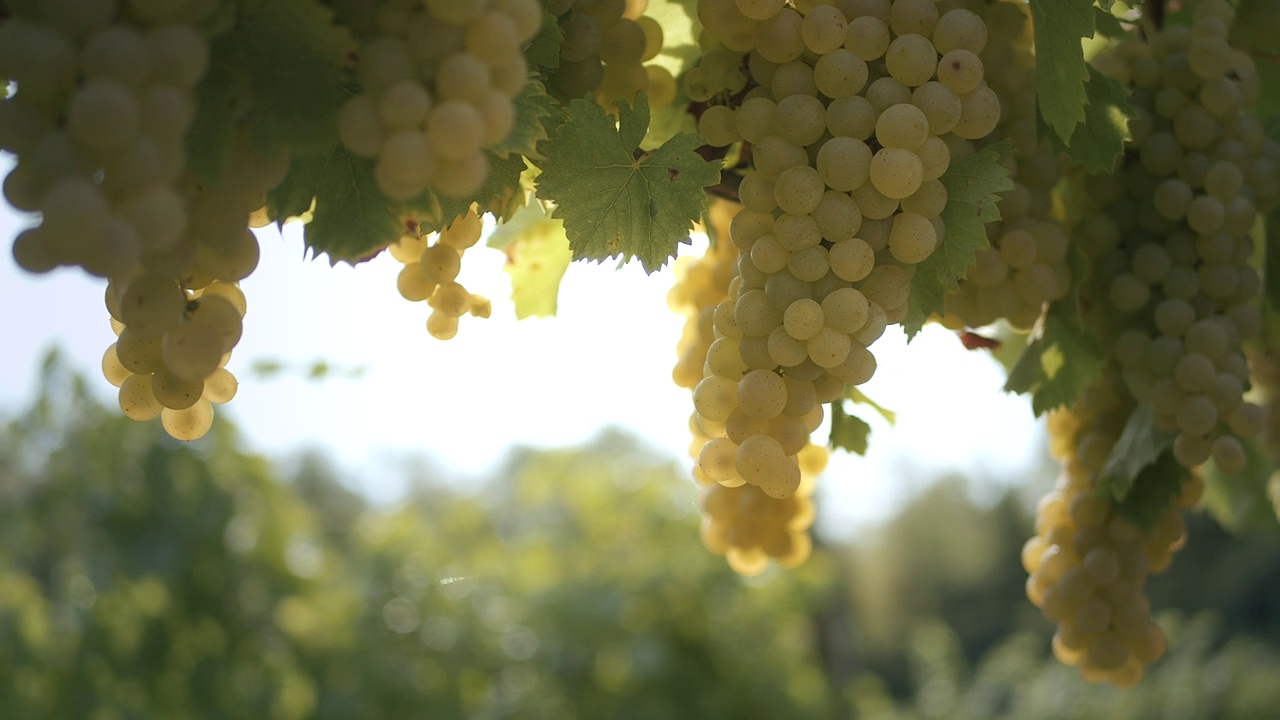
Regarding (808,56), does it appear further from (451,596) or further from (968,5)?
(451,596)

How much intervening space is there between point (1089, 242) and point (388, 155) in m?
0.48

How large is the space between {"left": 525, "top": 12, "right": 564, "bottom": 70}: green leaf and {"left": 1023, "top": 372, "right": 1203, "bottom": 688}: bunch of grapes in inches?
17.4

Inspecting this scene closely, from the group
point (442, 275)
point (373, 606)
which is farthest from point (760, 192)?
point (373, 606)

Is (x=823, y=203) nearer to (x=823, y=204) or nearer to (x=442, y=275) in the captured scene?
(x=823, y=204)

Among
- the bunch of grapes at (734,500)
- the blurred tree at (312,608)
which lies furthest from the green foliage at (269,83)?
the blurred tree at (312,608)

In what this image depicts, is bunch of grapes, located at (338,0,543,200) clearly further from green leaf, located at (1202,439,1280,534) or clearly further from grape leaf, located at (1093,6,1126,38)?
green leaf, located at (1202,439,1280,534)

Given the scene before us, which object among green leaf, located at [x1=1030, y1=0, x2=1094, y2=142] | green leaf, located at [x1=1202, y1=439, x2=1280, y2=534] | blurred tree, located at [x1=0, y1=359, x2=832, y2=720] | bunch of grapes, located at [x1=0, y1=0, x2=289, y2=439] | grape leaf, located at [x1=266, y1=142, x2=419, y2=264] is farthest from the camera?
blurred tree, located at [x1=0, y1=359, x2=832, y2=720]

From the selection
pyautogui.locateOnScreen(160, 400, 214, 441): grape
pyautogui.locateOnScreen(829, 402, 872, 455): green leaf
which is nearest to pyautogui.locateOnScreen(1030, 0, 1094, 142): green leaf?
pyautogui.locateOnScreen(829, 402, 872, 455): green leaf

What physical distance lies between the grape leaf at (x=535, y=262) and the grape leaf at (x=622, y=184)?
0.60 feet

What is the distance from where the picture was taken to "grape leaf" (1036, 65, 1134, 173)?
57cm

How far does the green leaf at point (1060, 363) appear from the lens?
637mm

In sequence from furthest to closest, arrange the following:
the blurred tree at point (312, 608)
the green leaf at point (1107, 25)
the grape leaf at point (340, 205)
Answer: the blurred tree at point (312, 608)
the green leaf at point (1107, 25)
the grape leaf at point (340, 205)

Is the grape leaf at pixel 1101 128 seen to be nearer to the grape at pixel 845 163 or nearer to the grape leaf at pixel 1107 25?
the grape leaf at pixel 1107 25

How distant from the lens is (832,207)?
1.44 ft
